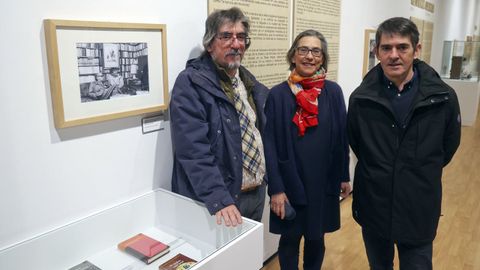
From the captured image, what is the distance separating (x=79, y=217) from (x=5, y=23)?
2.39 feet

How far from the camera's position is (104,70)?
1438 mm

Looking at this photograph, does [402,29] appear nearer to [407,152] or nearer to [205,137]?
[407,152]

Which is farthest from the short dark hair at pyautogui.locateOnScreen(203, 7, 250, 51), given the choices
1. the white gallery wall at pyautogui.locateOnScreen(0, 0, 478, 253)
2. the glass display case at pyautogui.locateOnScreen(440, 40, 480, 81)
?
the glass display case at pyautogui.locateOnScreen(440, 40, 480, 81)

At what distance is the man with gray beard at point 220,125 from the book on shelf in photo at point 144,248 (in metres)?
0.24

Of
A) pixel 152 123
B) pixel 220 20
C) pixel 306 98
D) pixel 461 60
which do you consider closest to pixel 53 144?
pixel 152 123

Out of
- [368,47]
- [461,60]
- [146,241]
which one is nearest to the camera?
[146,241]

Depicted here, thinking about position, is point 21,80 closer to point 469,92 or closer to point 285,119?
point 285,119

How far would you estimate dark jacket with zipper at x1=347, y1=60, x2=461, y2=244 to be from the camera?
62.8 inches

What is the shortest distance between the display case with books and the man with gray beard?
85mm

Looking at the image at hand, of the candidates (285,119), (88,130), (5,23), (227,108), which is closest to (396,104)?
(285,119)

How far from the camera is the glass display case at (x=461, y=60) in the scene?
7363 millimetres

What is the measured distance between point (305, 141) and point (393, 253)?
713mm

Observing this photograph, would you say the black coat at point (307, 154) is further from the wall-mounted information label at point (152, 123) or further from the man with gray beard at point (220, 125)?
the wall-mounted information label at point (152, 123)

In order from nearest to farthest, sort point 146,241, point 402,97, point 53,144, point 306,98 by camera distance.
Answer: point 53,144 → point 146,241 → point 402,97 → point 306,98
